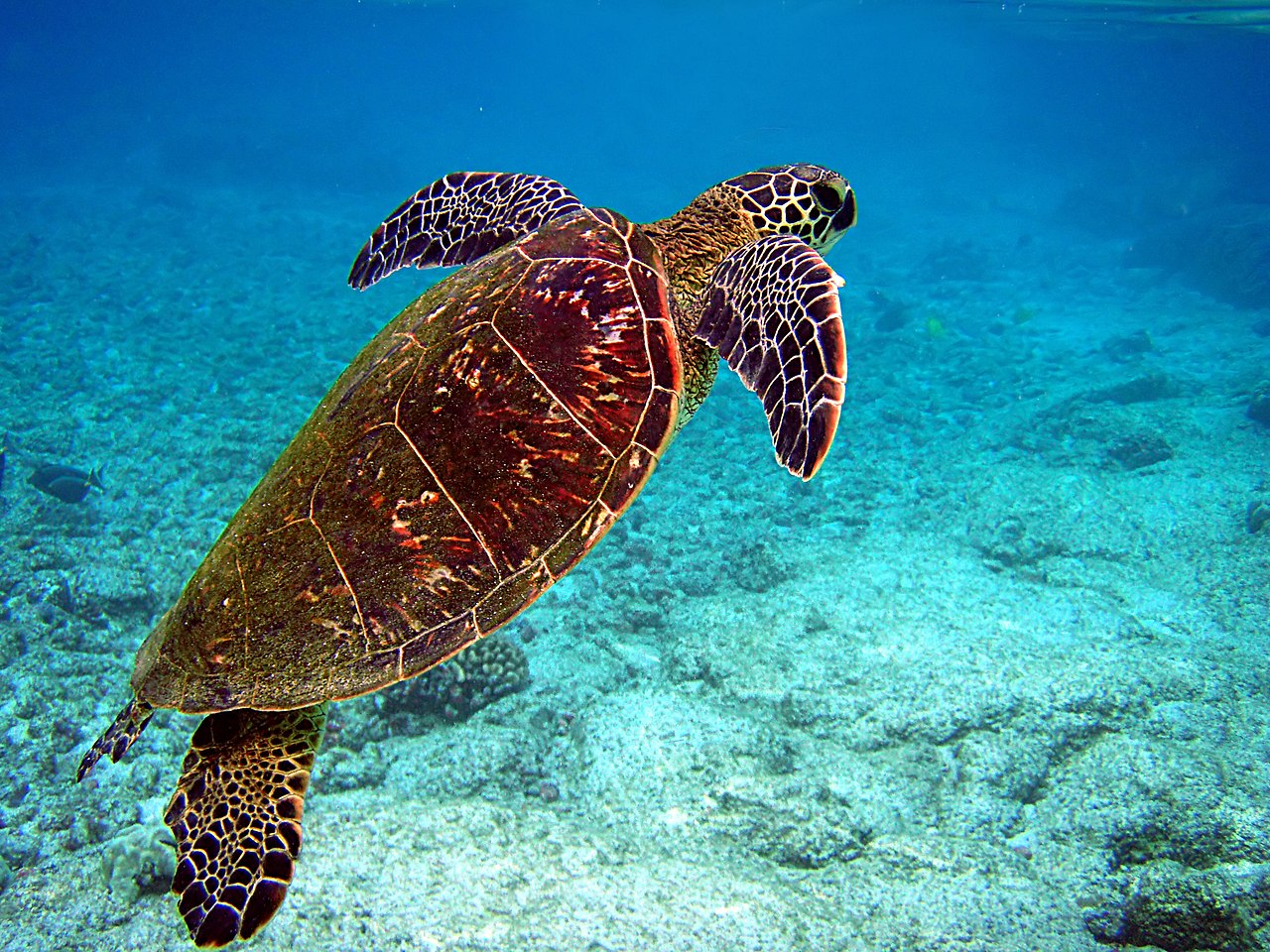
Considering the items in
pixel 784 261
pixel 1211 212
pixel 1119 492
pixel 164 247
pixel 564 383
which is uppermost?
pixel 1211 212

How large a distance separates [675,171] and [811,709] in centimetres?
5827

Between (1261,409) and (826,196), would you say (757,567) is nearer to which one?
(826,196)

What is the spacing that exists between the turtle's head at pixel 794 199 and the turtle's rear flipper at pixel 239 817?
3178 millimetres

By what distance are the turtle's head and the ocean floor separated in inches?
130

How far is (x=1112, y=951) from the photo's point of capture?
2.73 metres

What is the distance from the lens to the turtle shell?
2.12 meters

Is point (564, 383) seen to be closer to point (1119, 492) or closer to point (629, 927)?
point (629, 927)

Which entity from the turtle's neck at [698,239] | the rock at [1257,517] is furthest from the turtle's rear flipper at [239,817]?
the rock at [1257,517]

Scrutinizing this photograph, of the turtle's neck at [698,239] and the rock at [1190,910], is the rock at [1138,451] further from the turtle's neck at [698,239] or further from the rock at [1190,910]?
the turtle's neck at [698,239]

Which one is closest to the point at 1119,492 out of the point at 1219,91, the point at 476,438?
the point at 476,438


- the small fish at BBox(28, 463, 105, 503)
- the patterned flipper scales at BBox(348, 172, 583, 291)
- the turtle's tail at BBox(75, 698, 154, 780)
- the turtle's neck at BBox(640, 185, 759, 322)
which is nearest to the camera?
the turtle's tail at BBox(75, 698, 154, 780)

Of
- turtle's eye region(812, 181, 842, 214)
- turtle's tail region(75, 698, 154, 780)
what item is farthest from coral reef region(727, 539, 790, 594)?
turtle's tail region(75, 698, 154, 780)

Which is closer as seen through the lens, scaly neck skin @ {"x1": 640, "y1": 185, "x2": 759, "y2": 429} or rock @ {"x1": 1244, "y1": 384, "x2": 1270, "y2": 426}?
scaly neck skin @ {"x1": 640, "y1": 185, "x2": 759, "y2": 429}

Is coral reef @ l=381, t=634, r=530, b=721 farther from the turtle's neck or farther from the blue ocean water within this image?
the turtle's neck
